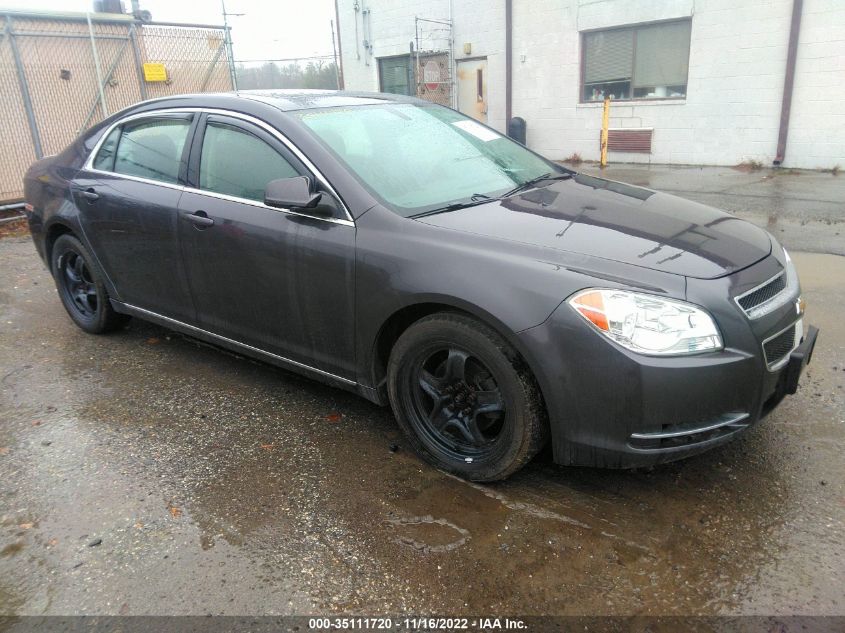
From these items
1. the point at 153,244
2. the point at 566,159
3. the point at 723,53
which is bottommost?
the point at 566,159

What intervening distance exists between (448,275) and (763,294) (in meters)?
1.28

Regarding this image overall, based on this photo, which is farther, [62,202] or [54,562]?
[62,202]

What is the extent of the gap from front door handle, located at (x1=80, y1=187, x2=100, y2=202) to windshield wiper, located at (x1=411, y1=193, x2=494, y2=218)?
2486 millimetres

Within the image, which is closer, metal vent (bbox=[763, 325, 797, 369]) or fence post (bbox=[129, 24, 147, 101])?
metal vent (bbox=[763, 325, 797, 369])

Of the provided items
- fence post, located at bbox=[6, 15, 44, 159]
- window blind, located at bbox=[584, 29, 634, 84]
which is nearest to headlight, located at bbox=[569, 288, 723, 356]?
fence post, located at bbox=[6, 15, 44, 159]

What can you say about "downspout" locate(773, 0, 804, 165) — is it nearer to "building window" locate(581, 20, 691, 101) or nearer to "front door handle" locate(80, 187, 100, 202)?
"building window" locate(581, 20, 691, 101)

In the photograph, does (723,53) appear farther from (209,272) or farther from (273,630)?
(273,630)

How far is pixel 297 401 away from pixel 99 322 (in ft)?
6.37

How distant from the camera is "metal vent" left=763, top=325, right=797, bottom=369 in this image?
260 cm

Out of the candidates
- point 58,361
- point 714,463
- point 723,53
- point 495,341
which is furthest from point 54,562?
point 723,53

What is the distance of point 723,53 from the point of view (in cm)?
1233

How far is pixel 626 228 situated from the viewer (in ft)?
9.53

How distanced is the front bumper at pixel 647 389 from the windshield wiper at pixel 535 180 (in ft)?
3.70

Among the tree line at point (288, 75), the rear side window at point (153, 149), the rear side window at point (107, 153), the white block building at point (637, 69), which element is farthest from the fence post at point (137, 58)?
the tree line at point (288, 75)
